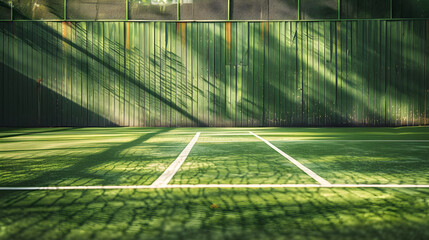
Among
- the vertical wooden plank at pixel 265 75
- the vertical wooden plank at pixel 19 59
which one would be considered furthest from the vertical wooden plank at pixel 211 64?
the vertical wooden plank at pixel 19 59

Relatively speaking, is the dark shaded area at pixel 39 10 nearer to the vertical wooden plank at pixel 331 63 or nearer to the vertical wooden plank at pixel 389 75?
the vertical wooden plank at pixel 331 63

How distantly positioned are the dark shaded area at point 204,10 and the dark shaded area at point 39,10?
4600 millimetres

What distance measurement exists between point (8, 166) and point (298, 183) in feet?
11.2

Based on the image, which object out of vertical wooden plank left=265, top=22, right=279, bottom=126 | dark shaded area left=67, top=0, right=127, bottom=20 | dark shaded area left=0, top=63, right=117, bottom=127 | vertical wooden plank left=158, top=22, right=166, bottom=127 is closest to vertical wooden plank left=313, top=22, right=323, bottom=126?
vertical wooden plank left=265, top=22, right=279, bottom=126

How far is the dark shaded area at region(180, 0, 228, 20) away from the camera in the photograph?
12.7 metres

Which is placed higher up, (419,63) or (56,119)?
(419,63)

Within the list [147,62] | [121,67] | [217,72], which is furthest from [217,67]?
[121,67]

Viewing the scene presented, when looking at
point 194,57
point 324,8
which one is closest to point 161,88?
point 194,57

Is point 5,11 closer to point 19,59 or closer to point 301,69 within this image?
point 19,59

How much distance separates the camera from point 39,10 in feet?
42.2

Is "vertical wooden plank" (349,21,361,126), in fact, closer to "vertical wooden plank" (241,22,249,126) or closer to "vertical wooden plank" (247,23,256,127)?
"vertical wooden plank" (247,23,256,127)

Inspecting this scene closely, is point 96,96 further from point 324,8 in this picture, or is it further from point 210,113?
point 324,8

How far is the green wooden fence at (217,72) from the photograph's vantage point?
41.8ft

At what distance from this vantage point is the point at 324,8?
12.8 m
